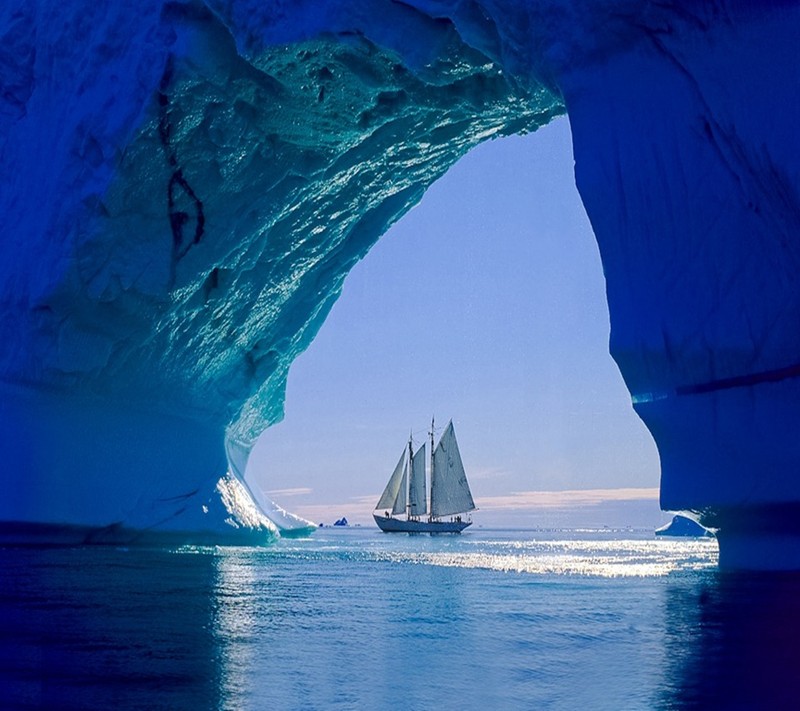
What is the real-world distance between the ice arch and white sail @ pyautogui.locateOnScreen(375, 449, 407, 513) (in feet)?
101

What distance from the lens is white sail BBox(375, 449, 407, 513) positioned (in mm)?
50250

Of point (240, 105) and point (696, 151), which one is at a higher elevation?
point (240, 105)

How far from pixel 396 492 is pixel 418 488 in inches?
55.0

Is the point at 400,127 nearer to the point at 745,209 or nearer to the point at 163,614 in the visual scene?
the point at 745,209

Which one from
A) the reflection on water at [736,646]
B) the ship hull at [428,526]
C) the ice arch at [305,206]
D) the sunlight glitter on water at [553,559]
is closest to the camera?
the reflection on water at [736,646]

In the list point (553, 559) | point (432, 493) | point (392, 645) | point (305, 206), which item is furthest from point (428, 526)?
point (392, 645)

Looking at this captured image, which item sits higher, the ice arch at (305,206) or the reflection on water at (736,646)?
the ice arch at (305,206)

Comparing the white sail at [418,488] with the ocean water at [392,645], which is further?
the white sail at [418,488]

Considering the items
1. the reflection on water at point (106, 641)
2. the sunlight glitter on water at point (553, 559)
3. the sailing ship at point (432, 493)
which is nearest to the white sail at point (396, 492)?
the sailing ship at point (432, 493)

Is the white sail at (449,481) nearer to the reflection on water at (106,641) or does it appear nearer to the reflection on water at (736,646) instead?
the reflection on water at (106,641)

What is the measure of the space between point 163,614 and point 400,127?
8.81 meters

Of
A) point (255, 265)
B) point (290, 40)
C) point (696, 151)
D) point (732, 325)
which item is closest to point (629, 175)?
point (696, 151)

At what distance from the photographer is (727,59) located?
7328 mm

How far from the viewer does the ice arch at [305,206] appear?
7.31 meters
